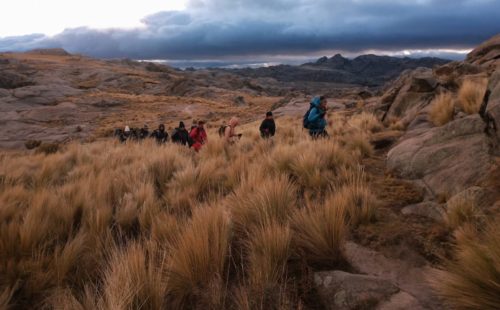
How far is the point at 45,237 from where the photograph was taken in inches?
157

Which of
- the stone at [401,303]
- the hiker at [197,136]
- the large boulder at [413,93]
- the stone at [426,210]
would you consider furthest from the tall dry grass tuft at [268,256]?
the large boulder at [413,93]

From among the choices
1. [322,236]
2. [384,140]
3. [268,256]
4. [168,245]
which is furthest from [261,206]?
[384,140]

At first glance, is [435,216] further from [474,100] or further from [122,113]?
[122,113]

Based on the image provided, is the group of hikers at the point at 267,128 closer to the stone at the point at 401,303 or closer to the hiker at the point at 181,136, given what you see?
the hiker at the point at 181,136

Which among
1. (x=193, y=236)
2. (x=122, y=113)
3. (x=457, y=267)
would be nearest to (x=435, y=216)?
(x=457, y=267)

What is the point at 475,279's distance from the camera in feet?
7.72

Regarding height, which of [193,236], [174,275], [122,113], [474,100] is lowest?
[122,113]

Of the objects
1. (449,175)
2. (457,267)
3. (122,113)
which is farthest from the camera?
(122,113)

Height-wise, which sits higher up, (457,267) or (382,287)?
(457,267)

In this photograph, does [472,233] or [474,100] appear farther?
[474,100]

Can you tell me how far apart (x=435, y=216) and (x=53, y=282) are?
167 inches

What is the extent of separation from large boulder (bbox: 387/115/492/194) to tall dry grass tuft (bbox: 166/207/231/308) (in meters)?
3.15

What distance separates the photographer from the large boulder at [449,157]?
180 inches

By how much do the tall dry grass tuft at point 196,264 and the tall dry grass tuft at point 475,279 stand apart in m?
1.74
